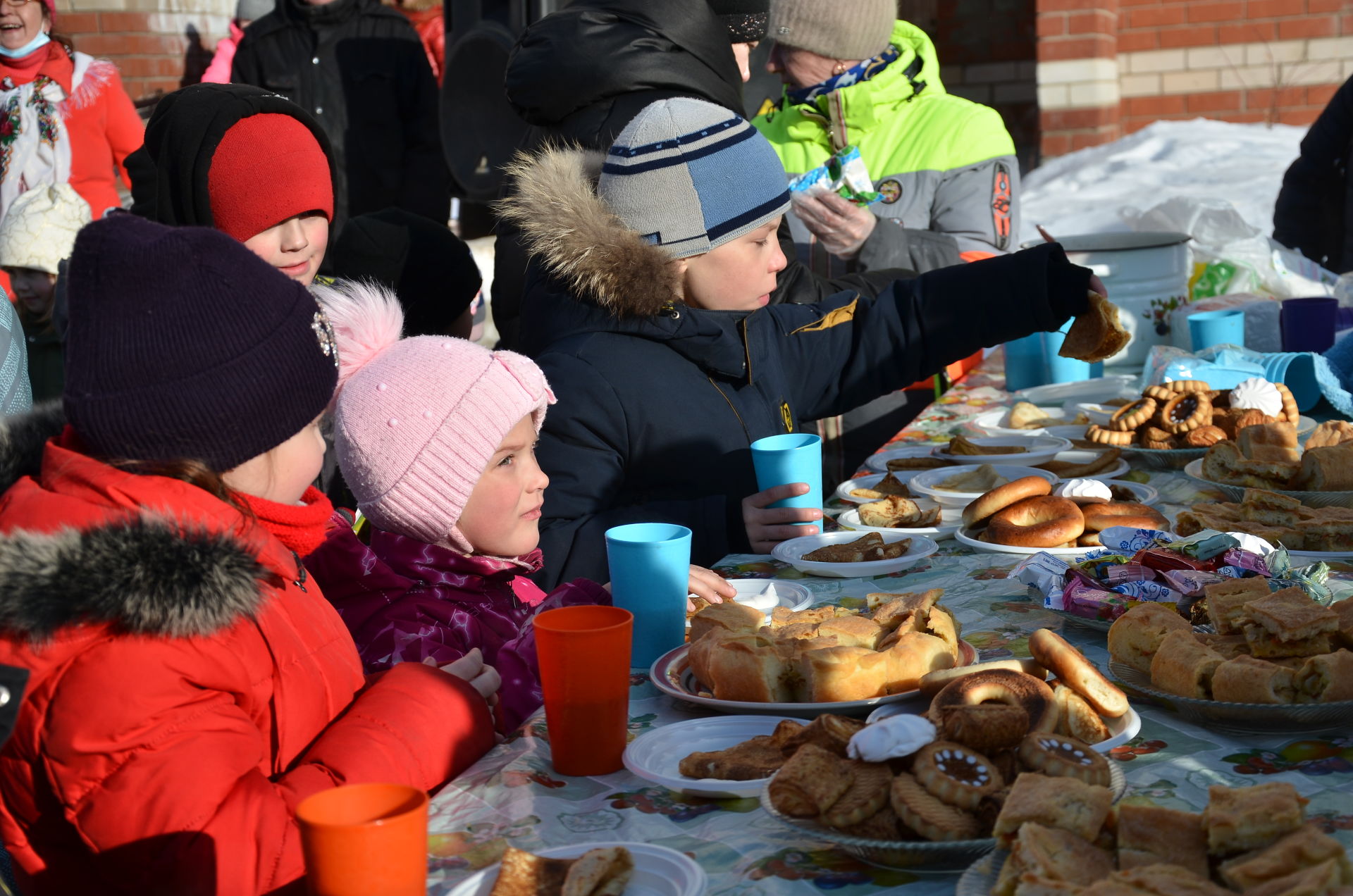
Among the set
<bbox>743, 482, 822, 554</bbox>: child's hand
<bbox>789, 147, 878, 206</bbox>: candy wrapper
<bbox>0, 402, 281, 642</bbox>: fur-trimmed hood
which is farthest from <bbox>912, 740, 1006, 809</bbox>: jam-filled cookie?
<bbox>789, 147, 878, 206</bbox>: candy wrapper

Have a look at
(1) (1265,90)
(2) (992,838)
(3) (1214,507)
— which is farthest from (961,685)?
(1) (1265,90)

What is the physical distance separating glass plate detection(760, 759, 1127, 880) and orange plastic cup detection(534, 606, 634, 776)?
0.26m

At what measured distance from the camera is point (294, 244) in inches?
127

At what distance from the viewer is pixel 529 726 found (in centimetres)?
155

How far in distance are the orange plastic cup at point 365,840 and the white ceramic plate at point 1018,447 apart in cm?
200

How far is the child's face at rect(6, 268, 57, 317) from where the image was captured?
483 centimetres

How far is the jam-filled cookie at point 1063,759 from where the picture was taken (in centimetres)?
112

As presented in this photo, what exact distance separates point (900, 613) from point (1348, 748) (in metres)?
0.53

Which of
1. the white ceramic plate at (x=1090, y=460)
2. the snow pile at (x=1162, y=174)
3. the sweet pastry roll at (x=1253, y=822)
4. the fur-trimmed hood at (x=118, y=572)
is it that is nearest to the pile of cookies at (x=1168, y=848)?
the sweet pastry roll at (x=1253, y=822)

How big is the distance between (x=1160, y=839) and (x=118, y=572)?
1001 millimetres

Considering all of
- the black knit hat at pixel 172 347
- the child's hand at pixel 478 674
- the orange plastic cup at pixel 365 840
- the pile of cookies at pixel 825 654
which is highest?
the black knit hat at pixel 172 347

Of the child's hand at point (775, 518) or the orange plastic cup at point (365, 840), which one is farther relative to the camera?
the child's hand at point (775, 518)

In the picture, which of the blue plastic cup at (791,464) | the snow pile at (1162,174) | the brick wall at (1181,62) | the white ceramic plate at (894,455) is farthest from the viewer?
the brick wall at (1181,62)

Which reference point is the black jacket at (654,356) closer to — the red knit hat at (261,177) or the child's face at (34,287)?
the red knit hat at (261,177)
